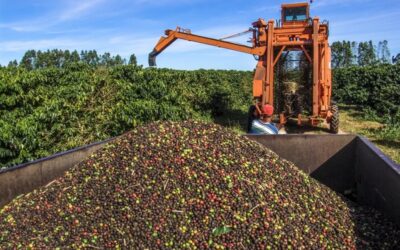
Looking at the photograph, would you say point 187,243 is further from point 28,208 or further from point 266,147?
point 266,147

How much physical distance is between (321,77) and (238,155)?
6035mm

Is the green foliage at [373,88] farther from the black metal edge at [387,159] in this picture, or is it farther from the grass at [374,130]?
the black metal edge at [387,159]

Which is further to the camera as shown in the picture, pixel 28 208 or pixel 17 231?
pixel 28 208

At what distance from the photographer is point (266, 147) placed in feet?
12.7

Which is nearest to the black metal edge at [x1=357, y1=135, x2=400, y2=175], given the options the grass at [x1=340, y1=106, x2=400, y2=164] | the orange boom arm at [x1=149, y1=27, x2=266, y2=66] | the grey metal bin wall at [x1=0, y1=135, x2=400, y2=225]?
the grey metal bin wall at [x1=0, y1=135, x2=400, y2=225]

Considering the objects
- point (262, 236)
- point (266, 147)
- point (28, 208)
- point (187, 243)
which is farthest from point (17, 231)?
point (266, 147)

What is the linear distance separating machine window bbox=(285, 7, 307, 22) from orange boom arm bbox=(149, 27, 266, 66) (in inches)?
52.7

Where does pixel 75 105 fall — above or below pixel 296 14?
below

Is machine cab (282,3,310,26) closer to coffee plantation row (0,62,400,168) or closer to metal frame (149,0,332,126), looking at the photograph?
metal frame (149,0,332,126)

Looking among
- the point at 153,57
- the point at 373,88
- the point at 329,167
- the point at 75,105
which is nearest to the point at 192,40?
the point at 153,57

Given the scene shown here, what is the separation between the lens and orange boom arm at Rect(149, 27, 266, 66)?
8.89 metres

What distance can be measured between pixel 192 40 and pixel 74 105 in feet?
15.6

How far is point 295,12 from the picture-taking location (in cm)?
948

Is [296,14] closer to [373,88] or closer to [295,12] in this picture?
[295,12]
